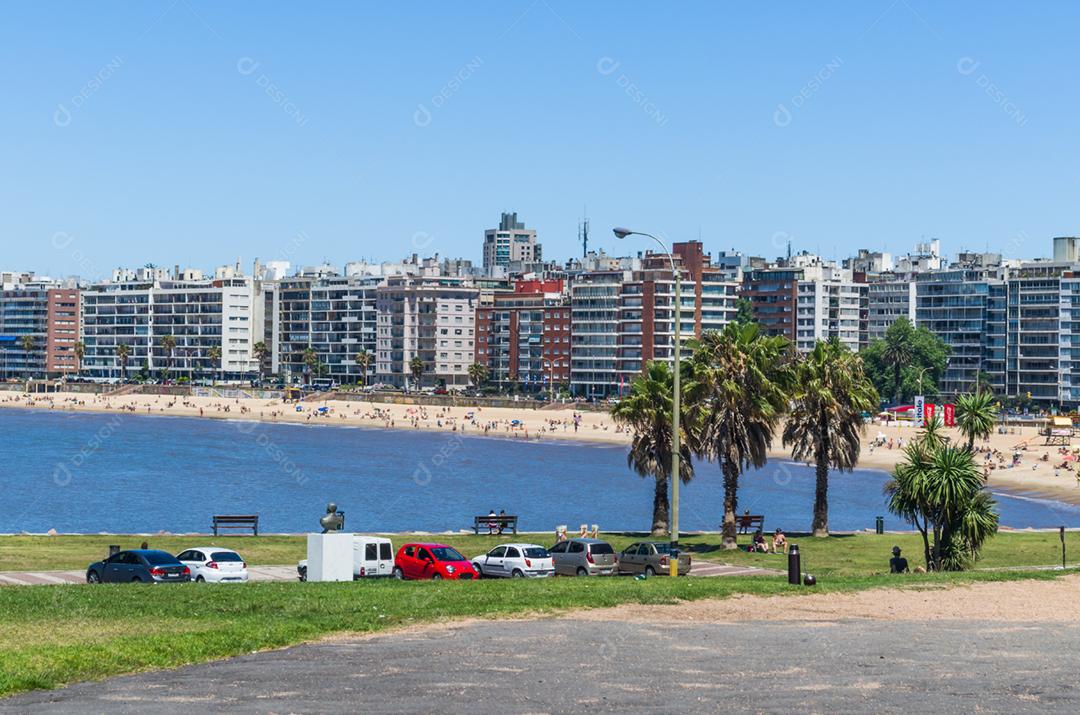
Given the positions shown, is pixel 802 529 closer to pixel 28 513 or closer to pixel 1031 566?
pixel 1031 566

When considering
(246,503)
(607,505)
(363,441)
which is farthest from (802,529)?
(363,441)

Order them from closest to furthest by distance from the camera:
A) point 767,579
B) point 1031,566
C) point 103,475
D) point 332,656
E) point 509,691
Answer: point 509,691, point 332,656, point 767,579, point 1031,566, point 103,475

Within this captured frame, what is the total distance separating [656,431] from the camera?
198ft

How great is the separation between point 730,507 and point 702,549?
83.6 inches

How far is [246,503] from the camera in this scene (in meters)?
103

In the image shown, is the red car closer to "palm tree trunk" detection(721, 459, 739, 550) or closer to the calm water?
"palm tree trunk" detection(721, 459, 739, 550)

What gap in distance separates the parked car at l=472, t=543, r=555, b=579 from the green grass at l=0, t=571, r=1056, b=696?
1026 cm

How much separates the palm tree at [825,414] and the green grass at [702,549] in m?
3.16

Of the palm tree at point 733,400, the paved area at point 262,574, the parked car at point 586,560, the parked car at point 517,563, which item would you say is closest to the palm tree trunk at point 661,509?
the palm tree at point 733,400

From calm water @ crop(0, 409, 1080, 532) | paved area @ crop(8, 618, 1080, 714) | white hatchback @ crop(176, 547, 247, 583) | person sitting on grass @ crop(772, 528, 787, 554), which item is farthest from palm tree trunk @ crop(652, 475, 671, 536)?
paved area @ crop(8, 618, 1080, 714)

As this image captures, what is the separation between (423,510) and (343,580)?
61.6m

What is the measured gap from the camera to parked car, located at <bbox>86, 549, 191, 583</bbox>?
3944cm

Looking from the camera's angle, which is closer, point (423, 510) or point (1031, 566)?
point (1031, 566)

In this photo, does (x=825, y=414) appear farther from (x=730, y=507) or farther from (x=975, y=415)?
(x=975, y=415)
